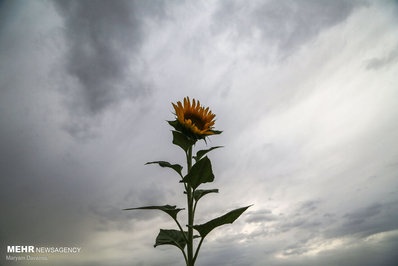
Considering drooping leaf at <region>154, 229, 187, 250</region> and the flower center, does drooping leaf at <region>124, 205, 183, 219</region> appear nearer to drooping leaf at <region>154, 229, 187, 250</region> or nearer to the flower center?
drooping leaf at <region>154, 229, 187, 250</region>

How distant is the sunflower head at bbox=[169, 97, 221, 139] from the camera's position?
325 cm

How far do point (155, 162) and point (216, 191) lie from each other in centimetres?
85

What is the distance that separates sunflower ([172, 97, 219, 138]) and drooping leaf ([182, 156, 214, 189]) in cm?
56

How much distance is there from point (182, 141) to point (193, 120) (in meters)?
0.48

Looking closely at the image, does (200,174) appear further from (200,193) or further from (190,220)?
(190,220)

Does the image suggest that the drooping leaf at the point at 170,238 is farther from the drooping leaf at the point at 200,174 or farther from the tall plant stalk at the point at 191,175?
the drooping leaf at the point at 200,174

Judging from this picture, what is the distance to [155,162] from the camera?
3.09 metres

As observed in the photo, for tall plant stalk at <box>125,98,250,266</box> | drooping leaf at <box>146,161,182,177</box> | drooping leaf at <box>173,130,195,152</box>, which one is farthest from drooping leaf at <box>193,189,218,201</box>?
drooping leaf at <box>173,130,195,152</box>

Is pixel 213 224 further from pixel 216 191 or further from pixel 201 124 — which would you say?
pixel 201 124

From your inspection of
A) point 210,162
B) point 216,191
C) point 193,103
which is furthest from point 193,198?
point 193,103

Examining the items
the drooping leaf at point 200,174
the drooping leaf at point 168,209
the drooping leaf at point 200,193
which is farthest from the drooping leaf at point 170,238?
the drooping leaf at point 200,174

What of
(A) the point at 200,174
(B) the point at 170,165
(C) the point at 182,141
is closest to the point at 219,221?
(A) the point at 200,174

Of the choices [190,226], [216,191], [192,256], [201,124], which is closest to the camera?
[190,226]

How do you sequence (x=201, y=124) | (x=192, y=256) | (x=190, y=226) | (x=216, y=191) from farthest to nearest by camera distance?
(x=201, y=124) → (x=216, y=191) → (x=192, y=256) → (x=190, y=226)
